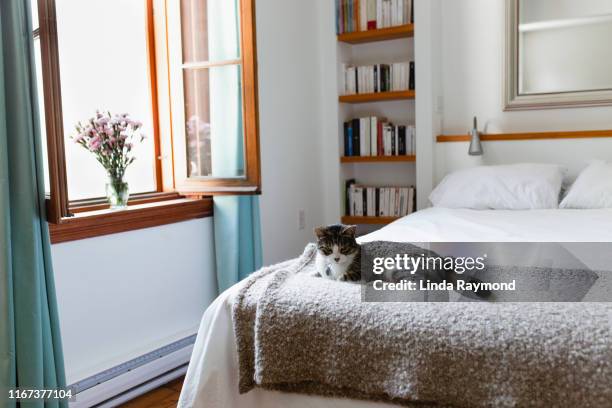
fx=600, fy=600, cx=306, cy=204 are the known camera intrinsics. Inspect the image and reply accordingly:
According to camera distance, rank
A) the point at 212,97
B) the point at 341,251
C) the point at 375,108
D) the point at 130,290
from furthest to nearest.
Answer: the point at 375,108, the point at 212,97, the point at 130,290, the point at 341,251

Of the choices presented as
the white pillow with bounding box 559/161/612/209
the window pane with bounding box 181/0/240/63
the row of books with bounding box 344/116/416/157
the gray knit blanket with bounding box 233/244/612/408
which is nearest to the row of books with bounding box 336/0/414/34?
the row of books with bounding box 344/116/416/157

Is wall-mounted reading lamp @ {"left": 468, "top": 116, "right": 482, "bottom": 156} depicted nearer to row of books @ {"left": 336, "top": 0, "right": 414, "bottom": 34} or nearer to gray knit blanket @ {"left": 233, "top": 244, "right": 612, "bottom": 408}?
row of books @ {"left": 336, "top": 0, "right": 414, "bottom": 34}

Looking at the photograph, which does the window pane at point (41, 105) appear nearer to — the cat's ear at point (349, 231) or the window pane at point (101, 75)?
the window pane at point (101, 75)

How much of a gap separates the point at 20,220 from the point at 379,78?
227 cm

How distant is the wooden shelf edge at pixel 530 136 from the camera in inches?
121

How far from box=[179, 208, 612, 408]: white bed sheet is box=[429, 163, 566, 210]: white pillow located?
0.44ft

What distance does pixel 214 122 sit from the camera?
2.81 metres

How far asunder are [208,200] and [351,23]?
57.3 inches

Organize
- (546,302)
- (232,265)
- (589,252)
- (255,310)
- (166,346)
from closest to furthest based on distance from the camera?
(546,302), (255,310), (589,252), (166,346), (232,265)

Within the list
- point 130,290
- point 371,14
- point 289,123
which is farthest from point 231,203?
point 371,14

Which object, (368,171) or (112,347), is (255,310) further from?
(368,171)

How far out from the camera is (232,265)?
2.89 metres

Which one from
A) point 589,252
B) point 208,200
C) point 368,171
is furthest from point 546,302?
point 368,171

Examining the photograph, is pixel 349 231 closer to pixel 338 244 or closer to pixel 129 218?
pixel 338 244
